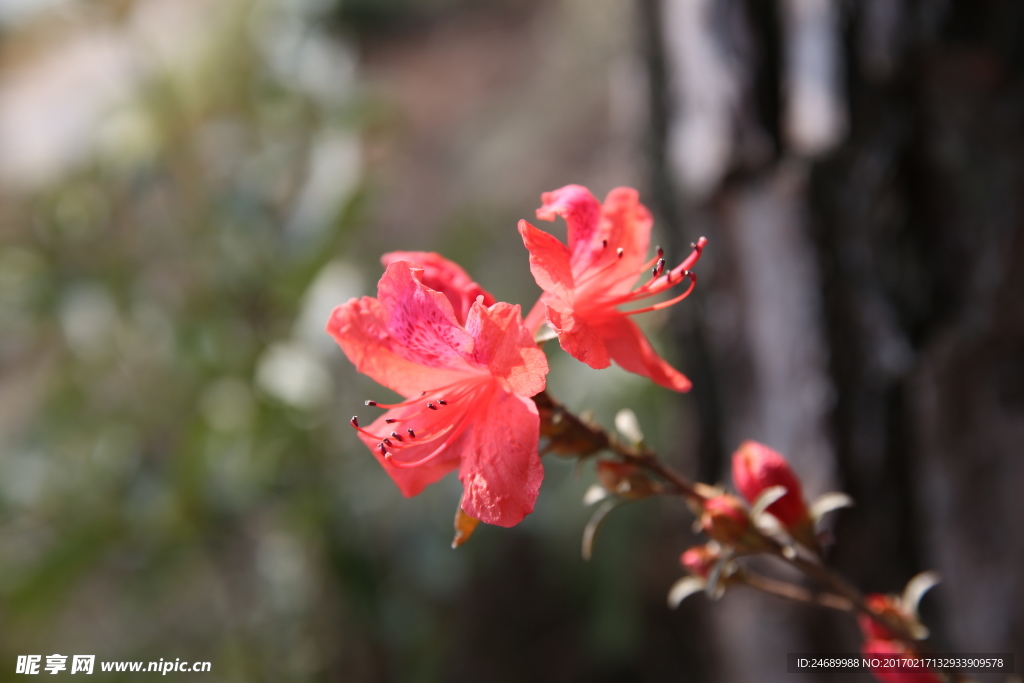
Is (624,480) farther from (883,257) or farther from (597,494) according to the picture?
(883,257)

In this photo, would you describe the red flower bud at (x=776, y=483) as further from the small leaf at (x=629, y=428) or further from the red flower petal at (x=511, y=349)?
the red flower petal at (x=511, y=349)

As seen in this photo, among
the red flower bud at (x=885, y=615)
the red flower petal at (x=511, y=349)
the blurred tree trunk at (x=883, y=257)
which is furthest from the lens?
the blurred tree trunk at (x=883, y=257)

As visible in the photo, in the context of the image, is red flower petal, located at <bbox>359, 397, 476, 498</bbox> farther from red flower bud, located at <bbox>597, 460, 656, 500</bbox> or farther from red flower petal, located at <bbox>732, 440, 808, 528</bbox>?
red flower petal, located at <bbox>732, 440, 808, 528</bbox>

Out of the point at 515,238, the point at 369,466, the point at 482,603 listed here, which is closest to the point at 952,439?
the point at 369,466

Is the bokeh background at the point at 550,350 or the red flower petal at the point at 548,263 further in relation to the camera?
the bokeh background at the point at 550,350

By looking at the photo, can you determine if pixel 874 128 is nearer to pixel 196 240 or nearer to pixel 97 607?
pixel 196 240

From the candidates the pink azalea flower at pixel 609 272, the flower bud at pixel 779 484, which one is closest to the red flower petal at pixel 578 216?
the pink azalea flower at pixel 609 272

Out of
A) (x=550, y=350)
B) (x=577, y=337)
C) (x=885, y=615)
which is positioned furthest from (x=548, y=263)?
(x=550, y=350)
